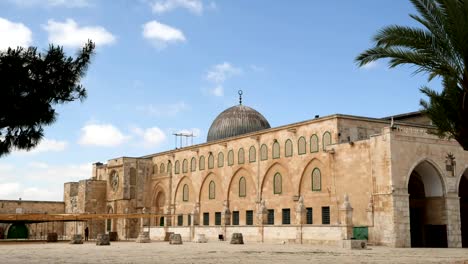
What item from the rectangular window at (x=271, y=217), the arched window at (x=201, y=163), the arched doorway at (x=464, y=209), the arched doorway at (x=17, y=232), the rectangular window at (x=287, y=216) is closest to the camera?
the arched doorway at (x=464, y=209)

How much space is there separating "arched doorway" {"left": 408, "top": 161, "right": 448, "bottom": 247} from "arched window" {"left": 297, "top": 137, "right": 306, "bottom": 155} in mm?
6663

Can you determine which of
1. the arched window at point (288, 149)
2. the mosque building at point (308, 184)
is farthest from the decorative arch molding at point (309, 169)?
the arched window at point (288, 149)

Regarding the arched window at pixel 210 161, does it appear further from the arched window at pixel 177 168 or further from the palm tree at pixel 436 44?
the palm tree at pixel 436 44

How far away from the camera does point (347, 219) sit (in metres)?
28.5

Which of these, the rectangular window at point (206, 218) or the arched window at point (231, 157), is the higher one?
the arched window at point (231, 157)

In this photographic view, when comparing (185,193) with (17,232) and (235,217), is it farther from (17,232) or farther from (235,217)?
(17,232)

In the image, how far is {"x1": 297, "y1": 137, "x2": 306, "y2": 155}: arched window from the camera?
35000 mm

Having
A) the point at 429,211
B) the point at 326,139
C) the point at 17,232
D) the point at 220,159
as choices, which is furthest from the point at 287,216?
the point at 17,232

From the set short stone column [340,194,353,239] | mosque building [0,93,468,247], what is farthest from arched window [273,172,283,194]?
short stone column [340,194,353,239]

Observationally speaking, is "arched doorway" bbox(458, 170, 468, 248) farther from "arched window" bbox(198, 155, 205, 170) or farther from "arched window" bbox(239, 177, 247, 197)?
"arched window" bbox(198, 155, 205, 170)

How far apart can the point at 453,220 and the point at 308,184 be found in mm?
8612

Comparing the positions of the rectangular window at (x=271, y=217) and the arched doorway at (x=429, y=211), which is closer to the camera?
the arched doorway at (x=429, y=211)

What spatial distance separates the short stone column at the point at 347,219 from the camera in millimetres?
28305

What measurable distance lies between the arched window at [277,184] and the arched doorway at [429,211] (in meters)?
8.28
